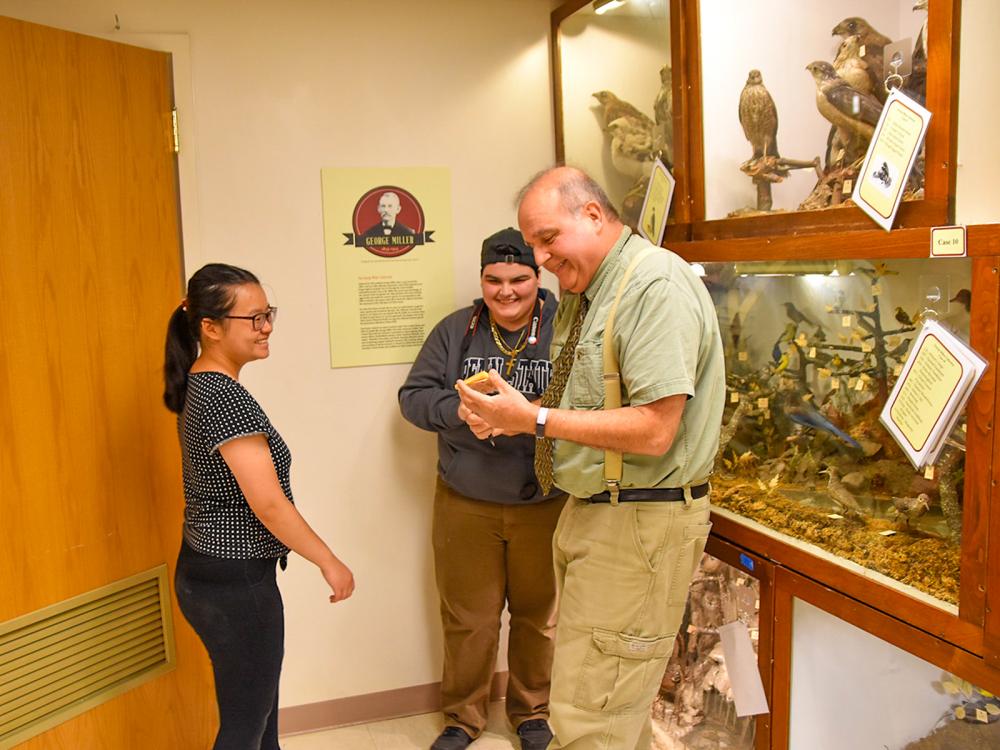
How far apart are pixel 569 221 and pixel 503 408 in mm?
439

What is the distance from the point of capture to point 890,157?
5.77 ft

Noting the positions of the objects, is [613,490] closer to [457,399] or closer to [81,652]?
[457,399]

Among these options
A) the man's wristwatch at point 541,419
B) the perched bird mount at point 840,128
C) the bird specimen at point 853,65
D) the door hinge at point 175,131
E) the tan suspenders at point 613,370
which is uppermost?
the door hinge at point 175,131

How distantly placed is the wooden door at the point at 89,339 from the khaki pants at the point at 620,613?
1346mm

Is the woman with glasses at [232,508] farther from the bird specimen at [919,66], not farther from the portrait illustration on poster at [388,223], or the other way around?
the bird specimen at [919,66]

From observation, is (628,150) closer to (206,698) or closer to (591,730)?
(591,730)

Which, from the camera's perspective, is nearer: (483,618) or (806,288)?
(806,288)

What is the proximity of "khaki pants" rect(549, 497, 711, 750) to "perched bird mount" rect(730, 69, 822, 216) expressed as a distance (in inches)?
31.6

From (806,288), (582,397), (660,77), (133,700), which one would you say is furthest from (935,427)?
(133,700)

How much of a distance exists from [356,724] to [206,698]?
22.5 inches

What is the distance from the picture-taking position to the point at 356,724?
3186 mm

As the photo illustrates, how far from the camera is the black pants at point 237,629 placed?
81.1 inches

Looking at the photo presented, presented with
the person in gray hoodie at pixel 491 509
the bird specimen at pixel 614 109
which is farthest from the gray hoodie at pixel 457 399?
the bird specimen at pixel 614 109

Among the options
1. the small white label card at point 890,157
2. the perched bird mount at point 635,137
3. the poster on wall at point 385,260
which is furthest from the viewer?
the poster on wall at point 385,260
